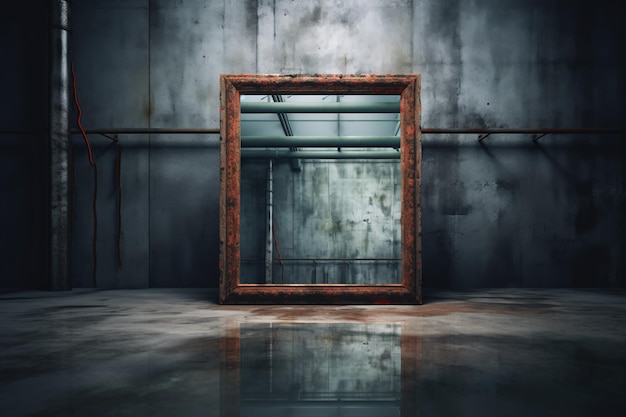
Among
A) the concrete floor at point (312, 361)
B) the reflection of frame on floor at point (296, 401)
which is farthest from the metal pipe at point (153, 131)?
the reflection of frame on floor at point (296, 401)

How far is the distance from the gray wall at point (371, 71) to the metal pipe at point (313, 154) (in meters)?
4.92

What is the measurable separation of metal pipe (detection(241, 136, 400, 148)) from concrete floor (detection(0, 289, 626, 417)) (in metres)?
5.75


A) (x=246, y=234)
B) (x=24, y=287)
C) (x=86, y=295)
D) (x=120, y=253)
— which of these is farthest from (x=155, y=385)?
(x=246, y=234)

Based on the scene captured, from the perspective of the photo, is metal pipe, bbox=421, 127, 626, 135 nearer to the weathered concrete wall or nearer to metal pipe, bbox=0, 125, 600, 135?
metal pipe, bbox=0, 125, 600, 135

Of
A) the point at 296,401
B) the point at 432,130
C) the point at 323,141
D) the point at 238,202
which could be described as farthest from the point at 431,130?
the point at 296,401

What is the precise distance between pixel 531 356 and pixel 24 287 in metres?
7.38

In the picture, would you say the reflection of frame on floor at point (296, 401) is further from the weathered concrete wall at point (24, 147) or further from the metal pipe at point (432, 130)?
the weathered concrete wall at point (24, 147)

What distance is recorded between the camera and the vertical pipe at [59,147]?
7047 millimetres

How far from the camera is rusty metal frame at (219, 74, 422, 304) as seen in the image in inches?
234

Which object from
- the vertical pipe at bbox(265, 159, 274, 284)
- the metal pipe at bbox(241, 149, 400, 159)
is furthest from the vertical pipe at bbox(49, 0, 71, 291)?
the vertical pipe at bbox(265, 159, 274, 284)

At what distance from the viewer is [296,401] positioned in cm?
244

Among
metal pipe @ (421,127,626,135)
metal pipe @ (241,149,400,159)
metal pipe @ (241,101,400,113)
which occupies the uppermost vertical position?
metal pipe @ (241,101,400,113)

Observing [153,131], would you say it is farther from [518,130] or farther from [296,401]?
[296,401]

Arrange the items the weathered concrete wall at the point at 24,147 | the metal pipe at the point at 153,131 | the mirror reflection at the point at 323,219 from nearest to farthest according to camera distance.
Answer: the metal pipe at the point at 153,131
the weathered concrete wall at the point at 24,147
the mirror reflection at the point at 323,219
